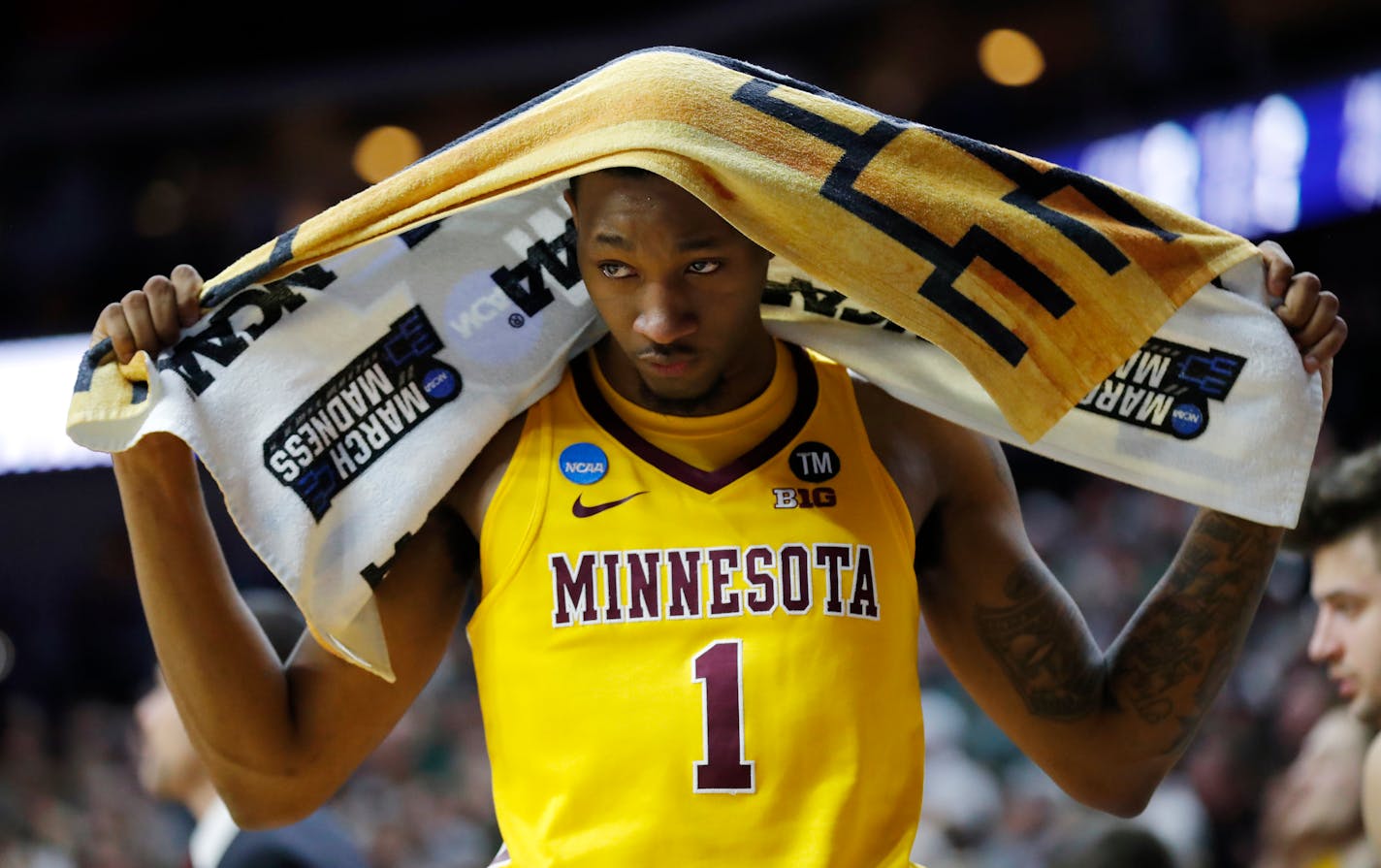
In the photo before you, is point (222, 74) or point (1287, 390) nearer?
point (1287, 390)

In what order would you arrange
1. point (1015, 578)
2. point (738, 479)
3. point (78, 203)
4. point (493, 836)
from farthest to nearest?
point (78, 203) → point (493, 836) → point (1015, 578) → point (738, 479)

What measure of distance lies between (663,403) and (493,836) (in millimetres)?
5363

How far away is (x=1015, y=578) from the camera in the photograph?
6.78 feet

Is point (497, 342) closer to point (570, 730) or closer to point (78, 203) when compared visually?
point (570, 730)

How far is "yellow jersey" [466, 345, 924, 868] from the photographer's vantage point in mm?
1796

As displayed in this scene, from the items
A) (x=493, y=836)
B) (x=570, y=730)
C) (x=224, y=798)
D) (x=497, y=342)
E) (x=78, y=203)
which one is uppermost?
(x=497, y=342)

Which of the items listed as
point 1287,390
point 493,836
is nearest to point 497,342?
point 1287,390

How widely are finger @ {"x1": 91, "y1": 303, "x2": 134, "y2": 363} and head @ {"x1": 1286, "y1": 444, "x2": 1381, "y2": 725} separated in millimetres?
1884

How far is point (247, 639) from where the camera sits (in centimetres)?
192

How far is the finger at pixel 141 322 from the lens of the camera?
184 cm

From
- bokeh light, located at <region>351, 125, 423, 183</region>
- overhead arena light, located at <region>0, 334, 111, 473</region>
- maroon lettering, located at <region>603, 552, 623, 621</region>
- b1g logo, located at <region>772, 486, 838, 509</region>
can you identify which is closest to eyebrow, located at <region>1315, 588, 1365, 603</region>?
b1g logo, located at <region>772, 486, 838, 509</region>

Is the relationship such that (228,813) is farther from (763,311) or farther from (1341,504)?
(1341,504)

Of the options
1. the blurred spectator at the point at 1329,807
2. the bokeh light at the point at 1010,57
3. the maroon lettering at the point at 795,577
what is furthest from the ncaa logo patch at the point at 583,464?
the bokeh light at the point at 1010,57

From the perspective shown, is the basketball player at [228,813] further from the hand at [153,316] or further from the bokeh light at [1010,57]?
the bokeh light at [1010,57]
